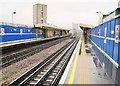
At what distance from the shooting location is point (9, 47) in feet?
80.5

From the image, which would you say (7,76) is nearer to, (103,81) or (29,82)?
(29,82)

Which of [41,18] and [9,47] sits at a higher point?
[41,18]

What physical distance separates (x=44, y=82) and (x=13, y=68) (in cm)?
440

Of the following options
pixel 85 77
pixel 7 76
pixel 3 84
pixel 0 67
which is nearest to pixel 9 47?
pixel 0 67

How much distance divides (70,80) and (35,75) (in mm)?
3579

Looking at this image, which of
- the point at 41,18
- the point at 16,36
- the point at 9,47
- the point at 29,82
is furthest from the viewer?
the point at 41,18

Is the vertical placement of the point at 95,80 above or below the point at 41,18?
below

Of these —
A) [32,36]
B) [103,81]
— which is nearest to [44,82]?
[103,81]

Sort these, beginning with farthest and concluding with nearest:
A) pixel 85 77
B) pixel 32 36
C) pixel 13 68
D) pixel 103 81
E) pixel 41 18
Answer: pixel 41 18
pixel 32 36
pixel 13 68
pixel 85 77
pixel 103 81

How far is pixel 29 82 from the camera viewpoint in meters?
9.34

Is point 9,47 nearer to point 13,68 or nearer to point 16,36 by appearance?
point 16,36

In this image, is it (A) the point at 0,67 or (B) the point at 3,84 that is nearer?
(B) the point at 3,84

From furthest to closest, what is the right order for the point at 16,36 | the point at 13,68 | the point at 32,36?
the point at 32,36 < the point at 16,36 < the point at 13,68

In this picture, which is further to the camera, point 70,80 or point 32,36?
point 32,36
